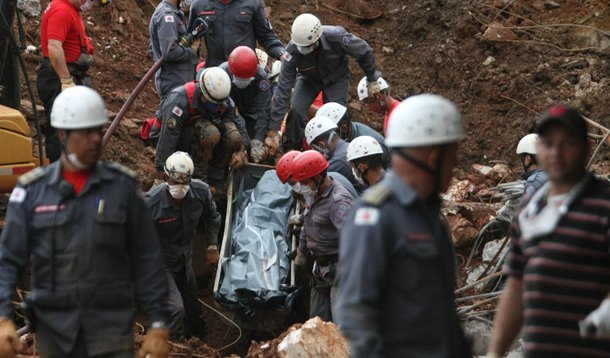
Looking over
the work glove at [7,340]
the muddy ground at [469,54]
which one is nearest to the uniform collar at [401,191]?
the work glove at [7,340]

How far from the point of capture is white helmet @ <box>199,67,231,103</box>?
984 cm

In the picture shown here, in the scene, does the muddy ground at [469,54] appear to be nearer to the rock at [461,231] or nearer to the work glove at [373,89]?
the rock at [461,231]

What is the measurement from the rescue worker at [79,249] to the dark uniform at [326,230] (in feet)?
12.0

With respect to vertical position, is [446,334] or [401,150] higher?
[401,150]

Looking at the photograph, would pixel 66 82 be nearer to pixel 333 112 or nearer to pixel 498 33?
pixel 333 112

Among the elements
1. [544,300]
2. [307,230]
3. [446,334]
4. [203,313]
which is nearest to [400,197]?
[446,334]

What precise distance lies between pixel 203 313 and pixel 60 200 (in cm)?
624

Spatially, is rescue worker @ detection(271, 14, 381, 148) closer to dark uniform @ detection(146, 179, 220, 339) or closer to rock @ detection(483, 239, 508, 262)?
dark uniform @ detection(146, 179, 220, 339)

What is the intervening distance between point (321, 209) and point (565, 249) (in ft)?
14.9

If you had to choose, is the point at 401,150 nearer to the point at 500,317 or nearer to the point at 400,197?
the point at 400,197

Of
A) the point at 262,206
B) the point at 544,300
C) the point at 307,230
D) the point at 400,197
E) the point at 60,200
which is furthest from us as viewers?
the point at 262,206

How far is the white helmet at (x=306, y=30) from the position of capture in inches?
412

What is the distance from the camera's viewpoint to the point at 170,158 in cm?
930

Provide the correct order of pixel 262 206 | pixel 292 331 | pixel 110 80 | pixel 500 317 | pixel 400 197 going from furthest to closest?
pixel 110 80 < pixel 262 206 < pixel 292 331 < pixel 500 317 < pixel 400 197
